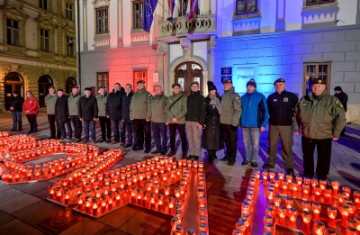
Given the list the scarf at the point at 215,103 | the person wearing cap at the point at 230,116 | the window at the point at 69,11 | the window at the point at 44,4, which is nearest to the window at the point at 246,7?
the person wearing cap at the point at 230,116

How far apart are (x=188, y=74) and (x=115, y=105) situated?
23.1ft

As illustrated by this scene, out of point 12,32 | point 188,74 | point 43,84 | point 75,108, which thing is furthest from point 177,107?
point 43,84

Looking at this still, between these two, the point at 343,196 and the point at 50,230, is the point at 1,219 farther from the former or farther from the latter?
the point at 343,196

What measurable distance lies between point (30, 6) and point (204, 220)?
28.3m

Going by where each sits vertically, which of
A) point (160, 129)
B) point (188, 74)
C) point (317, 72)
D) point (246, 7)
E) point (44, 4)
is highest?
point (44, 4)

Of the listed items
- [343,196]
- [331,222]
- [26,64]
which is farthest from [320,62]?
[26,64]

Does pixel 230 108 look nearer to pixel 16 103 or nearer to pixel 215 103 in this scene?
pixel 215 103

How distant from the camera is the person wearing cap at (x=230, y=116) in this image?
5145mm

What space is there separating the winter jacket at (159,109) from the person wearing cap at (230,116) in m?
1.63

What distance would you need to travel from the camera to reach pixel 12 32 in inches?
842

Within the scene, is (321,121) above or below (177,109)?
below

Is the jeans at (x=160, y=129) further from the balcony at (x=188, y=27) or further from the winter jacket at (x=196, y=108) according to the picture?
the balcony at (x=188, y=27)

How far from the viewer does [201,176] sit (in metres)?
4.15

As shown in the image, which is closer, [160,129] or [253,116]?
[253,116]
